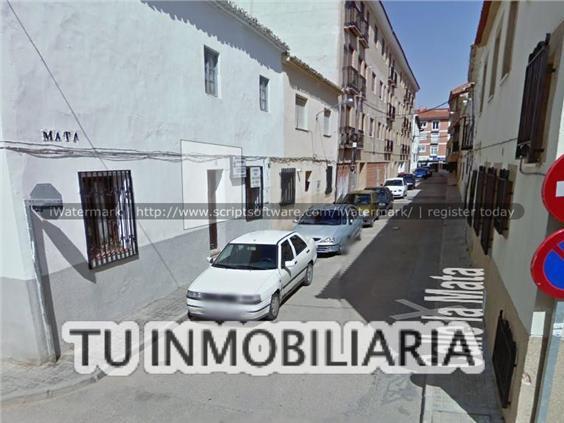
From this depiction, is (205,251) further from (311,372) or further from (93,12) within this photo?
(93,12)

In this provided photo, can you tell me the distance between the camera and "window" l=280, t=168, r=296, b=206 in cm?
1307

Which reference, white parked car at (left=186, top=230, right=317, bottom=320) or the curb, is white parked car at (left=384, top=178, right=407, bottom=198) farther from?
the curb

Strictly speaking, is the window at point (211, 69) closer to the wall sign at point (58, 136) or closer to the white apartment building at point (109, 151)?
the white apartment building at point (109, 151)

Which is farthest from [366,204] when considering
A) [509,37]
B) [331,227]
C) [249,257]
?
[509,37]

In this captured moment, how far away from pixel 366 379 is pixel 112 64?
617 centimetres

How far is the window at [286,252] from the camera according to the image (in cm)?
704

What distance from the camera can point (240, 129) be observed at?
988 centimetres

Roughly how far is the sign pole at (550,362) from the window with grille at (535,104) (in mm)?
1447

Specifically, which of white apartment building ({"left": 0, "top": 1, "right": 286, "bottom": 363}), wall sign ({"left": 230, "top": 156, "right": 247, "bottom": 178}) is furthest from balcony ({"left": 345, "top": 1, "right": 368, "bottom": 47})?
wall sign ({"left": 230, "top": 156, "right": 247, "bottom": 178})

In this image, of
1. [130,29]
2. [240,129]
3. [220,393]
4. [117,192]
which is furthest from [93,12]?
[220,393]

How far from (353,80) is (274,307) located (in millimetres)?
16935

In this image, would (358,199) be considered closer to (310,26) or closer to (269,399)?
(310,26)

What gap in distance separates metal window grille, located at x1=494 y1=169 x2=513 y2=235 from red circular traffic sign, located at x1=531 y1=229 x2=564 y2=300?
246cm

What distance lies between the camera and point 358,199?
636 inches
